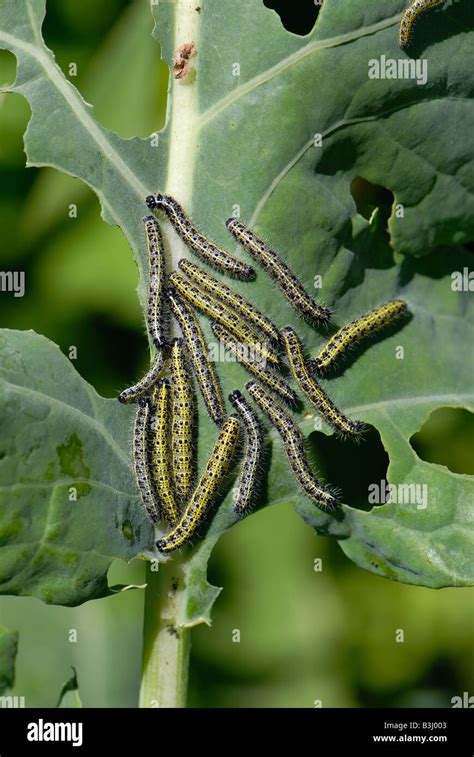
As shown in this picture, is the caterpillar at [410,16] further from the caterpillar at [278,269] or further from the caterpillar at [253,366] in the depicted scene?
the caterpillar at [253,366]

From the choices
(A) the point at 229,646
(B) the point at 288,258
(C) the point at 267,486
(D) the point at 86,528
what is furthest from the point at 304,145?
(A) the point at 229,646

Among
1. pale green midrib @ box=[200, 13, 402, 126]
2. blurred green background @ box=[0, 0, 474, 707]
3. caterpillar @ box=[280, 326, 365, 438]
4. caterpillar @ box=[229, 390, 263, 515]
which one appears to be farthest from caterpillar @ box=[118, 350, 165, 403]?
pale green midrib @ box=[200, 13, 402, 126]

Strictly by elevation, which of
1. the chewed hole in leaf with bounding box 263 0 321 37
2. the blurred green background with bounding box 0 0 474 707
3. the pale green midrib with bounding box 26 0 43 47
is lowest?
the blurred green background with bounding box 0 0 474 707

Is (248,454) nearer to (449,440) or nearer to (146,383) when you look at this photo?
(146,383)

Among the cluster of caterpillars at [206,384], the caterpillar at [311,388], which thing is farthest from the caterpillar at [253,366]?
the caterpillar at [311,388]

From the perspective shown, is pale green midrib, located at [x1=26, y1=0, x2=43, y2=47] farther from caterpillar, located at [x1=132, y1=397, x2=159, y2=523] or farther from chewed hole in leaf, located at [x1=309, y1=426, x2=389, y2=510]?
chewed hole in leaf, located at [x1=309, y1=426, x2=389, y2=510]
